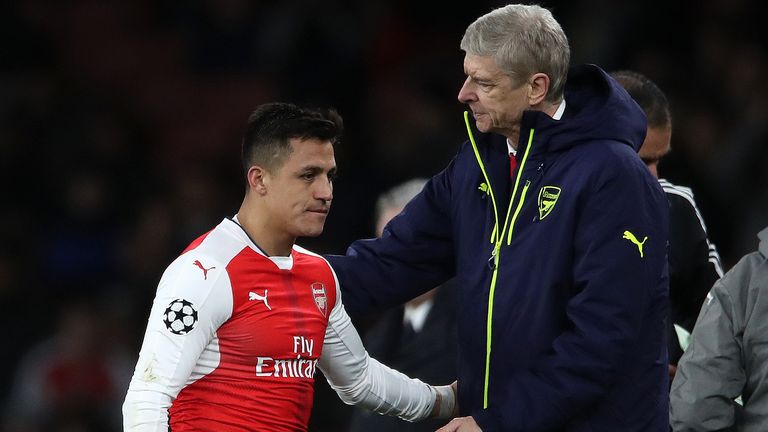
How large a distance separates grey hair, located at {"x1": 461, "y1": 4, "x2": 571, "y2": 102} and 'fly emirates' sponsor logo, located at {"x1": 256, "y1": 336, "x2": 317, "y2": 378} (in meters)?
1.01

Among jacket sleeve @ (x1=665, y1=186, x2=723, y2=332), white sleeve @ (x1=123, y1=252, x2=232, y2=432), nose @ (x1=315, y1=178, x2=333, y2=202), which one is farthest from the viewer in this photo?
jacket sleeve @ (x1=665, y1=186, x2=723, y2=332)

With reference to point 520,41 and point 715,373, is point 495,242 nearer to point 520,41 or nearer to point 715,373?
point 520,41

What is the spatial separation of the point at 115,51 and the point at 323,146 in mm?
7145

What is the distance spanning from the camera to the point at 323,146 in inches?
163

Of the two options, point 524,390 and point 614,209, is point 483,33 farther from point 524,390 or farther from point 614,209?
point 524,390

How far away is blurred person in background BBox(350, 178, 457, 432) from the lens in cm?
523

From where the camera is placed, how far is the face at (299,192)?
4051 millimetres

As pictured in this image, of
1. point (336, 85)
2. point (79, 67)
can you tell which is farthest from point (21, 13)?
point (336, 85)

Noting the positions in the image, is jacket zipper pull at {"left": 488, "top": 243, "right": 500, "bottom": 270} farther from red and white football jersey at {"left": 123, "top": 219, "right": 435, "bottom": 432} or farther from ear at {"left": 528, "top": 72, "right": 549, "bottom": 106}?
red and white football jersey at {"left": 123, "top": 219, "right": 435, "bottom": 432}

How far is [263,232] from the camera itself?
405cm

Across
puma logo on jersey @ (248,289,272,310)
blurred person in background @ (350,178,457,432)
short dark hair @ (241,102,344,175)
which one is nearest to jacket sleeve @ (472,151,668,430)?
puma logo on jersey @ (248,289,272,310)

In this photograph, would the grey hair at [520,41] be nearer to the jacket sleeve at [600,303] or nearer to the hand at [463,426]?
the jacket sleeve at [600,303]

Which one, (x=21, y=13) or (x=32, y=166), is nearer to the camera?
(x=32, y=166)

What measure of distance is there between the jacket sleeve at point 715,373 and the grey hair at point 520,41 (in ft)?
2.80
